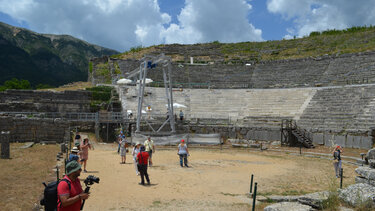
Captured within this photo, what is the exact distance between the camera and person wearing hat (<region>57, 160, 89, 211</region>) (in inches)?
181

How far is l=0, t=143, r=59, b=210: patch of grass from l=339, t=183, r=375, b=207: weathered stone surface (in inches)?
335

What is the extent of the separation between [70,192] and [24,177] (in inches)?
283

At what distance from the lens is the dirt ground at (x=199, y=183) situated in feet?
29.0

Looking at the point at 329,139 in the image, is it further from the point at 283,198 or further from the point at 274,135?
the point at 283,198

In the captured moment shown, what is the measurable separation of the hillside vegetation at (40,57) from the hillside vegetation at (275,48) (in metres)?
55.7

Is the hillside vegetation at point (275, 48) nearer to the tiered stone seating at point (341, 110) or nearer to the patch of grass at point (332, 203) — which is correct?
the tiered stone seating at point (341, 110)

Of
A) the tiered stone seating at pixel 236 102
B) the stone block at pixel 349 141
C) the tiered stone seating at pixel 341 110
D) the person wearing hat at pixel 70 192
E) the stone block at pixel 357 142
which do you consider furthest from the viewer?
the tiered stone seating at pixel 236 102

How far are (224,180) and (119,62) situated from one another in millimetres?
37000

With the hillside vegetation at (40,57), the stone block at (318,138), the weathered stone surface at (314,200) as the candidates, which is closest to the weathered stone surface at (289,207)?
the weathered stone surface at (314,200)

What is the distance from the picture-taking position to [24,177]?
34.8 ft

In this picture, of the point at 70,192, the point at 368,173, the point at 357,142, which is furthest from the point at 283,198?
the point at 357,142

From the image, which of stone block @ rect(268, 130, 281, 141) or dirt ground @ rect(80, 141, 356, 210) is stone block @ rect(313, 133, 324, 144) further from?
dirt ground @ rect(80, 141, 356, 210)

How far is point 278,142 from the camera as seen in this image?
27.0 m

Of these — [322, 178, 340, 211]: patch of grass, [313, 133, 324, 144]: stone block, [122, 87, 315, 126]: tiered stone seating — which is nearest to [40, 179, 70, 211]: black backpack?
[322, 178, 340, 211]: patch of grass
